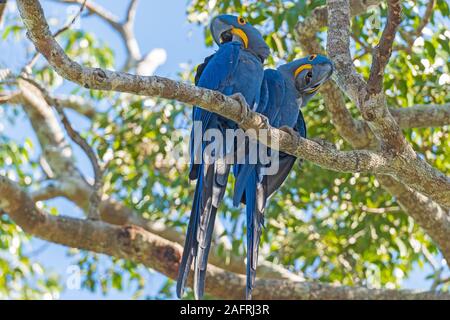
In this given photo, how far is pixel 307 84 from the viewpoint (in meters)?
3.83

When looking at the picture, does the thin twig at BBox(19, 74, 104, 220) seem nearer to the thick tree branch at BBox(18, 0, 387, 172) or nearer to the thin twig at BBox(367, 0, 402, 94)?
the thick tree branch at BBox(18, 0, 387, 172)

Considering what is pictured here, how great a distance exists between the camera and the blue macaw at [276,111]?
144 inches

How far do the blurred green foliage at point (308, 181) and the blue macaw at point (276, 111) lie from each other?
2.04 ft

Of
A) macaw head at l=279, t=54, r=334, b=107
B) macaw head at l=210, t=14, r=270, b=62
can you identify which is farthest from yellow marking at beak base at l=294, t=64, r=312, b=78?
macaw head at l=210, t=14, r=270, b=62

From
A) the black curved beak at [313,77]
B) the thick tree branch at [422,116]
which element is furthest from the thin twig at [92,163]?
the thick tree branch at [422,116]

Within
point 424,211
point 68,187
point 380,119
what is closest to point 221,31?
point 380,119

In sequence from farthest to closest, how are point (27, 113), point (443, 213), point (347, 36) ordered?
point (27, 113), point (443, 213), point (347, 36)

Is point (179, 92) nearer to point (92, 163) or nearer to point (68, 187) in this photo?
point (92, 163)

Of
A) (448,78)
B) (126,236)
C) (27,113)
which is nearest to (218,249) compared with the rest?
(126,236)

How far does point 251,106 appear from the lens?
11.9 feet

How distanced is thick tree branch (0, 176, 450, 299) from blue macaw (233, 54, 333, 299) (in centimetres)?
72

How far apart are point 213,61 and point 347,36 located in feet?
2.11

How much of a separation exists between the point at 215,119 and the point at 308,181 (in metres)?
1.52
